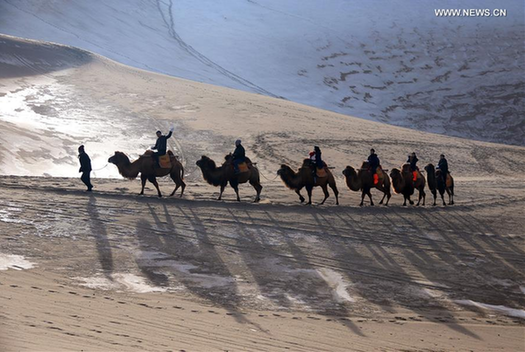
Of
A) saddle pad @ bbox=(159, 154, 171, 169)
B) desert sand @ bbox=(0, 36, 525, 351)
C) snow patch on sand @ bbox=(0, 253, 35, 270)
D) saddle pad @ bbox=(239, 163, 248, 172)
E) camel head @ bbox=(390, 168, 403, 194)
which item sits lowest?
snow patch on sand @ bbox=(0, 253, 35, 270)

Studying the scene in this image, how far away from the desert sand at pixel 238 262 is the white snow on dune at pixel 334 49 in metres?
27.2

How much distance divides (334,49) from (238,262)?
58856 mm

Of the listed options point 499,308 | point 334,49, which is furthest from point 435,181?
point 334,49

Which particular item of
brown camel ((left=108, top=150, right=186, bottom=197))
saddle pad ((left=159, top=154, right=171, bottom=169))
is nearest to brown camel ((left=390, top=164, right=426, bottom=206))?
brown camel ((left=108, top=150, right=186, bottom=197))

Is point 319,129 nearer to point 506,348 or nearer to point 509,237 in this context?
point 509,237

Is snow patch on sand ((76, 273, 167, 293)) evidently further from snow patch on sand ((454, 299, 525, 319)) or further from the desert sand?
snow patch on sand ((454, 299, 525, 319))

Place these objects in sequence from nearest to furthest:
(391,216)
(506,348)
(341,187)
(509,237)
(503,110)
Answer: (506,348), (509,237), (391,216), (341,187), (503,110)

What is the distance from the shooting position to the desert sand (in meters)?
10.5

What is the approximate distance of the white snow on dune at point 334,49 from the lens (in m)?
58.9

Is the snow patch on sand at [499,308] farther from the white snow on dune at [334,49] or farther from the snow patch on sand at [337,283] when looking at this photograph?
the white snow on dune at [334,49]

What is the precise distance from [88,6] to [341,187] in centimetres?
5492

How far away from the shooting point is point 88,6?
247 feet

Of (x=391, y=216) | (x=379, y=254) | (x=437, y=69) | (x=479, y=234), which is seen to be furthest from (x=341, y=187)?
(x=437, y=69)

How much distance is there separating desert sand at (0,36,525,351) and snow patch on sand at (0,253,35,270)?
0.07m
